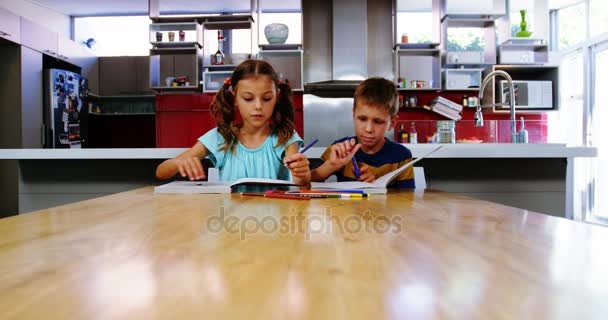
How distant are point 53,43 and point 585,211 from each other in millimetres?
6646

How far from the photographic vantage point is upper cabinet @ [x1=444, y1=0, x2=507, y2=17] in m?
4.12

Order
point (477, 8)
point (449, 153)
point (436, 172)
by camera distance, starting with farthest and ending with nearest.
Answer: point (477, 8), point (436, 172), point (449, 153)

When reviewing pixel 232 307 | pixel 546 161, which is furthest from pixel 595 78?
pixel 232 307

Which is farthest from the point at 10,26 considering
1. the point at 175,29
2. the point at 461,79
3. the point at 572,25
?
the point at 572,25

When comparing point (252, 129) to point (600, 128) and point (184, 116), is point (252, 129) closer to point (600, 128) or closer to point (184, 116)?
point (184, 116)

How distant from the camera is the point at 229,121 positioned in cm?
149

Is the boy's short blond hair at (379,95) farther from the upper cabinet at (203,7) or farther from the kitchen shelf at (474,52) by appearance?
the upper cabinet at (203,7)

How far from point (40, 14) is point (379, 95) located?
18.9 ft

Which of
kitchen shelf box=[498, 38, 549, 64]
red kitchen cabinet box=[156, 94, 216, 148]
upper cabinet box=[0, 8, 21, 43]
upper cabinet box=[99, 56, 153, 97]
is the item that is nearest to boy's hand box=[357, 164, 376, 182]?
red kitchen cabinet box=[156, 94, 216, 148]

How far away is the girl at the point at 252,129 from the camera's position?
4.53 feet

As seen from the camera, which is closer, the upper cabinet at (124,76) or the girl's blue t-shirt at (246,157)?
the girl's blue t-shirt at (246,157)

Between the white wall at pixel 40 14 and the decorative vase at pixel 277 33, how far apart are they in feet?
9.96

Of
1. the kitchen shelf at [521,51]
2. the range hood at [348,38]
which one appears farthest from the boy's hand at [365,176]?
the kitchen shelf at [521,51]

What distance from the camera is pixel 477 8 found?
13.9ft
